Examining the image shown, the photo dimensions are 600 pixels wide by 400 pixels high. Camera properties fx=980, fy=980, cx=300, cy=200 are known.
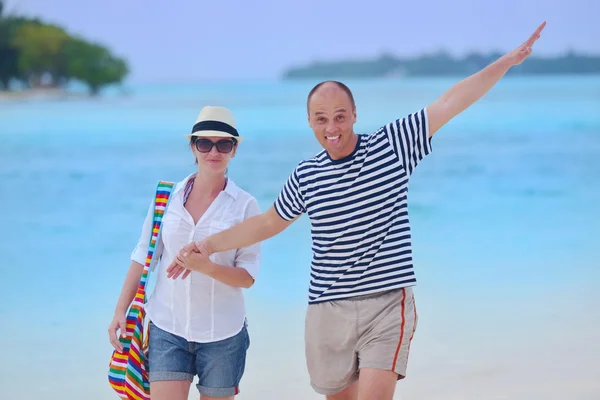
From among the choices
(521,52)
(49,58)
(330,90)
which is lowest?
(330,90)

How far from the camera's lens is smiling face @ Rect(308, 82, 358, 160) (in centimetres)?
303

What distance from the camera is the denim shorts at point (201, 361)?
3170mm

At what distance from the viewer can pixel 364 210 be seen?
9.83ft

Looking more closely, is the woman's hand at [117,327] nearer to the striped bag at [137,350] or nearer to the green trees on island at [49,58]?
the striped bag at [137,350]

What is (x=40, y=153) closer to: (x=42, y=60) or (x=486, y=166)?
(x=486, y=166)

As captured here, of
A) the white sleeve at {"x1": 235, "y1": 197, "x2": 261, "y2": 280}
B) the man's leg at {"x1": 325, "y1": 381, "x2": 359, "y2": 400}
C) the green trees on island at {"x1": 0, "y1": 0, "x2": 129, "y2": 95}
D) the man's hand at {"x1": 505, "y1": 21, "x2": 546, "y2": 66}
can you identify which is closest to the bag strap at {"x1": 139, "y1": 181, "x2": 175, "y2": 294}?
the white sleeve at {"x1": 235, "y1": 197, "x2": 261, "y2": 280}

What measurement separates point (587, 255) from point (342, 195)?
533 cm

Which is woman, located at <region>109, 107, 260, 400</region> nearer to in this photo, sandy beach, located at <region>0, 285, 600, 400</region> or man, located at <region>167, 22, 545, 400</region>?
man, located at <region>167, 22, 545, 400</region>

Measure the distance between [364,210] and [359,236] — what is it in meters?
0.08

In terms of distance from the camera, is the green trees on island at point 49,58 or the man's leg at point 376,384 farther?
the green trees on island at point 49,58

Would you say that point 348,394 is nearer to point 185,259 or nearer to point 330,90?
point 185,259

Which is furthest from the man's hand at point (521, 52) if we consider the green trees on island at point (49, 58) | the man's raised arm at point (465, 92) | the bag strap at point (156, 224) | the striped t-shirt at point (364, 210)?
the green trees on island at point (49, 58)

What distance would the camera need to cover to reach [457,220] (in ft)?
32.8

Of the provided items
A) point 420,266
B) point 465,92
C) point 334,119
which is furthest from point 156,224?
point 420,266
